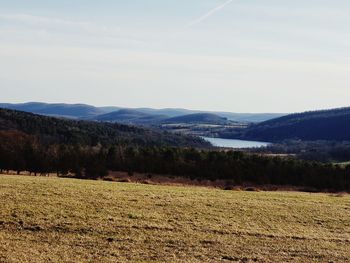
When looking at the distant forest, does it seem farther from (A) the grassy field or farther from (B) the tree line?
(A) the grassy field

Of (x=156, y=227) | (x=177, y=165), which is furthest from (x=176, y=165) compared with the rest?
(x=156, y=227)

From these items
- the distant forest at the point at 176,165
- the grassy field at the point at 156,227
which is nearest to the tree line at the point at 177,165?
the distant forest at the point at 176,165

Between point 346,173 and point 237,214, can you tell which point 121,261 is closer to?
point 237,214

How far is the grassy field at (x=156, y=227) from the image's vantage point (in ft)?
81.4

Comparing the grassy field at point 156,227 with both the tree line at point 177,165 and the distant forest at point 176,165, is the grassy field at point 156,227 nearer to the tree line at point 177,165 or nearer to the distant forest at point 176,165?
the distant forest at point 176,165

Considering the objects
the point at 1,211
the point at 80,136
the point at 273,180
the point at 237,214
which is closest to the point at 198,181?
the point at 273,180

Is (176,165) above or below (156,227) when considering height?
below

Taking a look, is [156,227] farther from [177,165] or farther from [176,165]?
[176,165]

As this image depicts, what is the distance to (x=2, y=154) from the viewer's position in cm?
8762

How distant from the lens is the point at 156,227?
29562 mm

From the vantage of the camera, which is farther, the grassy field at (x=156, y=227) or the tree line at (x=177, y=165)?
the tree line at (x=177, y=165)

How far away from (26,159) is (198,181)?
32.9 meters

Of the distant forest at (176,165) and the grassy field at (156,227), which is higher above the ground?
the grassy field at (156,227)

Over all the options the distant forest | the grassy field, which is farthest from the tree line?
the grassy field
